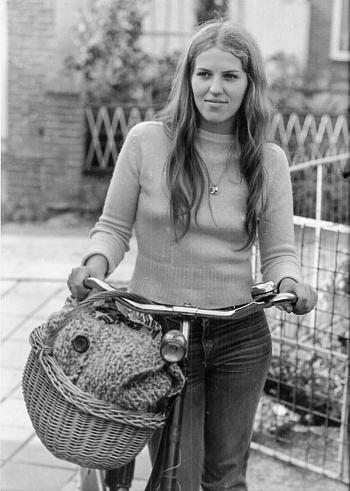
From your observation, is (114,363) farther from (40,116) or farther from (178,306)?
(40,116)

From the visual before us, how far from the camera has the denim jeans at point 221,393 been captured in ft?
7.34

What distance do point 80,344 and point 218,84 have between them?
2.52ft

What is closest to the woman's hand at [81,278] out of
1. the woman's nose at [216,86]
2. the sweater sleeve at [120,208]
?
the sweater sleeve at [120,208]

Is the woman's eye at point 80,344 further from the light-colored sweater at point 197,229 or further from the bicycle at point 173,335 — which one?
the light-colored sweater at point 197,229

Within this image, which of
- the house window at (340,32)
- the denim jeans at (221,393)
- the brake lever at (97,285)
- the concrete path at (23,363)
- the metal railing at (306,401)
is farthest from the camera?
the house window at (340,32)

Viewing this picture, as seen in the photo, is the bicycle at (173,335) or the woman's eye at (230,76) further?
the woman's eye at (230,76)

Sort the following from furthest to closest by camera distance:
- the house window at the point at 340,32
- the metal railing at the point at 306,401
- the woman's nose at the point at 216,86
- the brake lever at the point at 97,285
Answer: the house window at the point at 340,32, the metal railing at the point at 306,401, the woman's nose at the point at 216,86, the brake lever at the point at 97,285

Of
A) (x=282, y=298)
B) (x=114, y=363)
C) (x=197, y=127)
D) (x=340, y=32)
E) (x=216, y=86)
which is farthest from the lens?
(x=340, y=32)

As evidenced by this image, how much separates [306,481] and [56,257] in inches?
135

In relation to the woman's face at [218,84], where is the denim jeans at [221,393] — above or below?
below

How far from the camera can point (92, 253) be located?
2182 millimetres

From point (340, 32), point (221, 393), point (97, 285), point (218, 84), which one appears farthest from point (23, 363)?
point (340, 32)

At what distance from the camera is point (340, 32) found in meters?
10.2

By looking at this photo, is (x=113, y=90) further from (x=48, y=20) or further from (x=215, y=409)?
(x=215, y=409)
